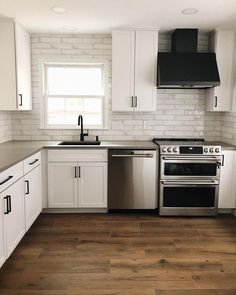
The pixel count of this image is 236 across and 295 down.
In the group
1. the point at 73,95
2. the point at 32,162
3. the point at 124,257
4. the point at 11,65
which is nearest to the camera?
the point at 124,257

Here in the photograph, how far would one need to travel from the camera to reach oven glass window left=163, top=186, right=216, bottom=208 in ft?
11.6

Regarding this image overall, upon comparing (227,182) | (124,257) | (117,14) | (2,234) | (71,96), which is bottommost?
(124,257)

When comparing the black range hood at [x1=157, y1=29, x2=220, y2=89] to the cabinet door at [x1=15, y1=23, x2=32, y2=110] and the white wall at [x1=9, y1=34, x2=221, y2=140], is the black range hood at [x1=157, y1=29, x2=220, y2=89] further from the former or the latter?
the cabinet door at [x1=15, y1=23, x2=32, y2=110]

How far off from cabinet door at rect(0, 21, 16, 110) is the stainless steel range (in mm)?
1995

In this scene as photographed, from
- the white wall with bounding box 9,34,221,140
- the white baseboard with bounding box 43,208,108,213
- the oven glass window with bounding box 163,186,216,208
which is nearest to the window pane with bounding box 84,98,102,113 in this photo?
the white wall with bounding box 9,34,221,140

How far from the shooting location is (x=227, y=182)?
3582 mm

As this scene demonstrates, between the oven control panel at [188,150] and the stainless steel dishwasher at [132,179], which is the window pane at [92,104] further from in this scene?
the oven control panel at [188,150]

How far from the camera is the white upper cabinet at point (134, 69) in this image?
370 cm

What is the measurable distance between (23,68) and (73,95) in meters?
0.81

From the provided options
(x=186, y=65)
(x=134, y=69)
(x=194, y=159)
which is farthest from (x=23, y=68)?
(x=194, y=159)

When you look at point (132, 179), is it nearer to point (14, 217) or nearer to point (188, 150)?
point (188, 150)

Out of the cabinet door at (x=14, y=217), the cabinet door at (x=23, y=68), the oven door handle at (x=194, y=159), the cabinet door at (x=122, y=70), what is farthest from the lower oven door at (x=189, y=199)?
the cabinet door at (x=23, y=68)

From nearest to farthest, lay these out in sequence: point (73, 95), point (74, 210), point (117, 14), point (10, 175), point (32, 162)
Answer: point (10, 175), point (32, 162), point (117, 14), point (74, 210), point (73, 95)

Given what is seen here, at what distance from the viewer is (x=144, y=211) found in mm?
3736
